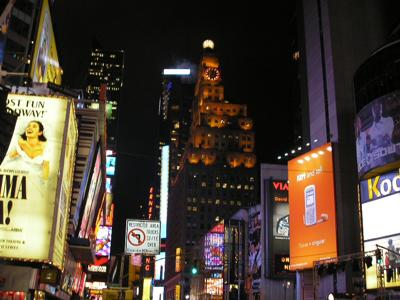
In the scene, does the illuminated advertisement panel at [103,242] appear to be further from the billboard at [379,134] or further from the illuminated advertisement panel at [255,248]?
the billboard at [379,134]

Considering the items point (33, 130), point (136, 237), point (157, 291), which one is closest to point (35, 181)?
point (33, 130)

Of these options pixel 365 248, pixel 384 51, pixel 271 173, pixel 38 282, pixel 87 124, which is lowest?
pixel 38 282

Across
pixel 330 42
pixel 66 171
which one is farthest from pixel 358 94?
pixel 66 171

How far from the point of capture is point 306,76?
50688mm

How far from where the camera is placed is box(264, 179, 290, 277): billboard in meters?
55.4

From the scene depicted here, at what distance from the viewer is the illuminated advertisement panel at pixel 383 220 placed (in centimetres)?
3253

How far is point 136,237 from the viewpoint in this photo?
2181cm

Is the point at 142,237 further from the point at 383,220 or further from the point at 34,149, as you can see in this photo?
the point at 383,220

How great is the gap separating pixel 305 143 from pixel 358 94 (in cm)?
1304

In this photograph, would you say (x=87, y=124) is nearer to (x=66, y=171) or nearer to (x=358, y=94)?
(x=66, y=171)

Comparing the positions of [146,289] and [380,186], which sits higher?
[380,186]

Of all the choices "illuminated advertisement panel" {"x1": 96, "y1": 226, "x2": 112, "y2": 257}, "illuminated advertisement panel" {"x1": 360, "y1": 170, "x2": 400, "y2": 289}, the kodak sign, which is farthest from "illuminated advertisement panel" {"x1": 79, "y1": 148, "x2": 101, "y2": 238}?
"illuminated advertisement panel" {"x1": 96, "y1": 226, "x2": 112, "y2": 257}

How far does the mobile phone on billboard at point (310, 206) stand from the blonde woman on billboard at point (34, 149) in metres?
28.8

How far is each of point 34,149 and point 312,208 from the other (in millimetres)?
29438
